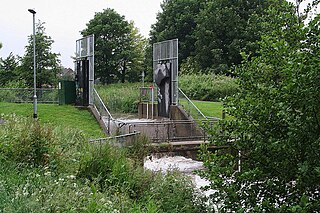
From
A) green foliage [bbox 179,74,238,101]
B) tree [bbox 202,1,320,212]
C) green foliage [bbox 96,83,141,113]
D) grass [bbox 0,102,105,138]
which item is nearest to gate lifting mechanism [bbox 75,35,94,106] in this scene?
grass [bbox 0,102,105,138]

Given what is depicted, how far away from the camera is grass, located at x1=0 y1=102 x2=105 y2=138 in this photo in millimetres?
18781

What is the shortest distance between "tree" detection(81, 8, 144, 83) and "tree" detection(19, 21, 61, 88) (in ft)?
34.9

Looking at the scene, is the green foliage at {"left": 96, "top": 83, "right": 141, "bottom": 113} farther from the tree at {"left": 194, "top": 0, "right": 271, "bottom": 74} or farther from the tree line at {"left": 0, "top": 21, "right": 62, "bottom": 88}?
the tree at {"left": 194, "top": 0, "right": 271, "bottom": 74}

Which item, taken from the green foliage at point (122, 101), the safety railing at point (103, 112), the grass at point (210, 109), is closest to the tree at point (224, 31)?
the green foliage at point (122, 101)

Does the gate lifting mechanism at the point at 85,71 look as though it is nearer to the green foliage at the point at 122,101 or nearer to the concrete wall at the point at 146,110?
the green foliage at the point at 122,101

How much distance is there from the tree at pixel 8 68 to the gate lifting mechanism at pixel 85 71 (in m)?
19.8

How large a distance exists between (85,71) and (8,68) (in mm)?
23848

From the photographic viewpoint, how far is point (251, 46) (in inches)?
1566

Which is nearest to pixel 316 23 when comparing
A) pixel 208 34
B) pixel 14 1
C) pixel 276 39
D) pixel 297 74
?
pixel 276 39

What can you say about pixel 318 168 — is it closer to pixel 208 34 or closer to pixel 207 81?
pixel 207 81

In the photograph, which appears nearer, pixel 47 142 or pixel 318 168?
pixel 318 168

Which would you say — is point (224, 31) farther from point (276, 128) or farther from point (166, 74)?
point (276, 128)

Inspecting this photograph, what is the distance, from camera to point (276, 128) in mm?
5734

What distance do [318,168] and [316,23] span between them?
1.94 metres
